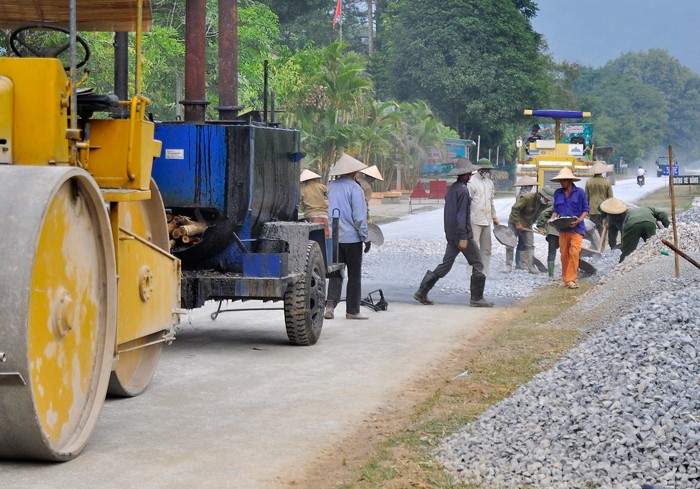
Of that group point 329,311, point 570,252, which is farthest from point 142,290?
point 570,252

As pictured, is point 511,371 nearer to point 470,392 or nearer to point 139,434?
point 470,392

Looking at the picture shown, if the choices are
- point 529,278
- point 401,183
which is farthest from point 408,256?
point 401,183

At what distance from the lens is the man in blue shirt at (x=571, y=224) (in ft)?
57.3

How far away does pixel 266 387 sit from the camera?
9.32m

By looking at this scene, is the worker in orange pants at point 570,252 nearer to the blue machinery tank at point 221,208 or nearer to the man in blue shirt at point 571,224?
the man in blue shirt at point 571,224

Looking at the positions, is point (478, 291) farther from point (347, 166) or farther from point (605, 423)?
point (605, 423)

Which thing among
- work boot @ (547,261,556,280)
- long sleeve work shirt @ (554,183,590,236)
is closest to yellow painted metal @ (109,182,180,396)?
long sleeve work shirt @ (554,183,590,236)

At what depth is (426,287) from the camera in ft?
51.5

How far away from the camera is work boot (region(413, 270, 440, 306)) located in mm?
15664

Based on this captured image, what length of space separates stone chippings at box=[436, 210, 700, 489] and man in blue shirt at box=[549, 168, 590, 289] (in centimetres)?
827

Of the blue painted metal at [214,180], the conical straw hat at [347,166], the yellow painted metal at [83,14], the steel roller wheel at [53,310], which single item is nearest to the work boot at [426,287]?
the conical straw hat at [347,166]

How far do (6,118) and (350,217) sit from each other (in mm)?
7304

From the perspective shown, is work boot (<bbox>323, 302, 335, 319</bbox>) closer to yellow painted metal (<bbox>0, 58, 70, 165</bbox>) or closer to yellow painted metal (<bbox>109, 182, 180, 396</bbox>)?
yellow painted metal (<bbox>109, 182, 180, 396</bbox>)

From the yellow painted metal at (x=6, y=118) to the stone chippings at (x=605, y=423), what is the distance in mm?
2874
